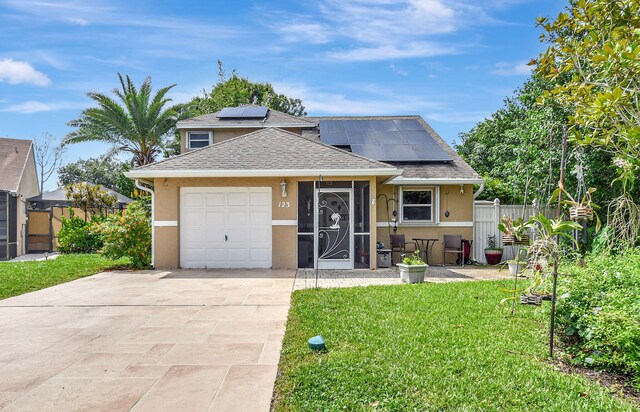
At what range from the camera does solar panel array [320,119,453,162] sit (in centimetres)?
1329

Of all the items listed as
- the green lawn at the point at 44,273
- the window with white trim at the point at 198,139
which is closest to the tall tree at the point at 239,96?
the window with white trim at the point at 198,139

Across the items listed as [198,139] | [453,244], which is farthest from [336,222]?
[198,139]

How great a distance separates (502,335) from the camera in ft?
16.3

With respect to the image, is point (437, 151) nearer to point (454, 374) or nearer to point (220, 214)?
point (220, 214)

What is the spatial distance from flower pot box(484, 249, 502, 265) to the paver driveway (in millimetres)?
7016

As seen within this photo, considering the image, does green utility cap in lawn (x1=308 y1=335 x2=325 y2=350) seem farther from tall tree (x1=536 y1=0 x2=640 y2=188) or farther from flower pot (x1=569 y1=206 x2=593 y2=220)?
tall tree (x1=536 y1=0 x2=640 y2=188)

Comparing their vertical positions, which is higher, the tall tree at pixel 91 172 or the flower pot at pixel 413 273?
the tall tree at pixel 91 172

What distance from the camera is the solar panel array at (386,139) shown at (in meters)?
13.3

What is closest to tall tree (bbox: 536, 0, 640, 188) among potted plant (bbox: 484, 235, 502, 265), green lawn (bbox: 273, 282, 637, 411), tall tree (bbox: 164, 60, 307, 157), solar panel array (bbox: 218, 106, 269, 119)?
green lawn (bbox: 273, 282, 637, 411)

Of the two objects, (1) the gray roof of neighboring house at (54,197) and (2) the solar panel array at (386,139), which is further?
(1) the gray roof of neighboring house at (54,197)

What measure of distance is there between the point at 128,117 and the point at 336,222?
15.2 metres

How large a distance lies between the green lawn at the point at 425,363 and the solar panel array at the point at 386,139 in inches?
292

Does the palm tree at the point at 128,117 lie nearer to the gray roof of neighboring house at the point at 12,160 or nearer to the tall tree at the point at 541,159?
the gray roof of neighboring house at the point at 12,160

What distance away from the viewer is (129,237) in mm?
11469
